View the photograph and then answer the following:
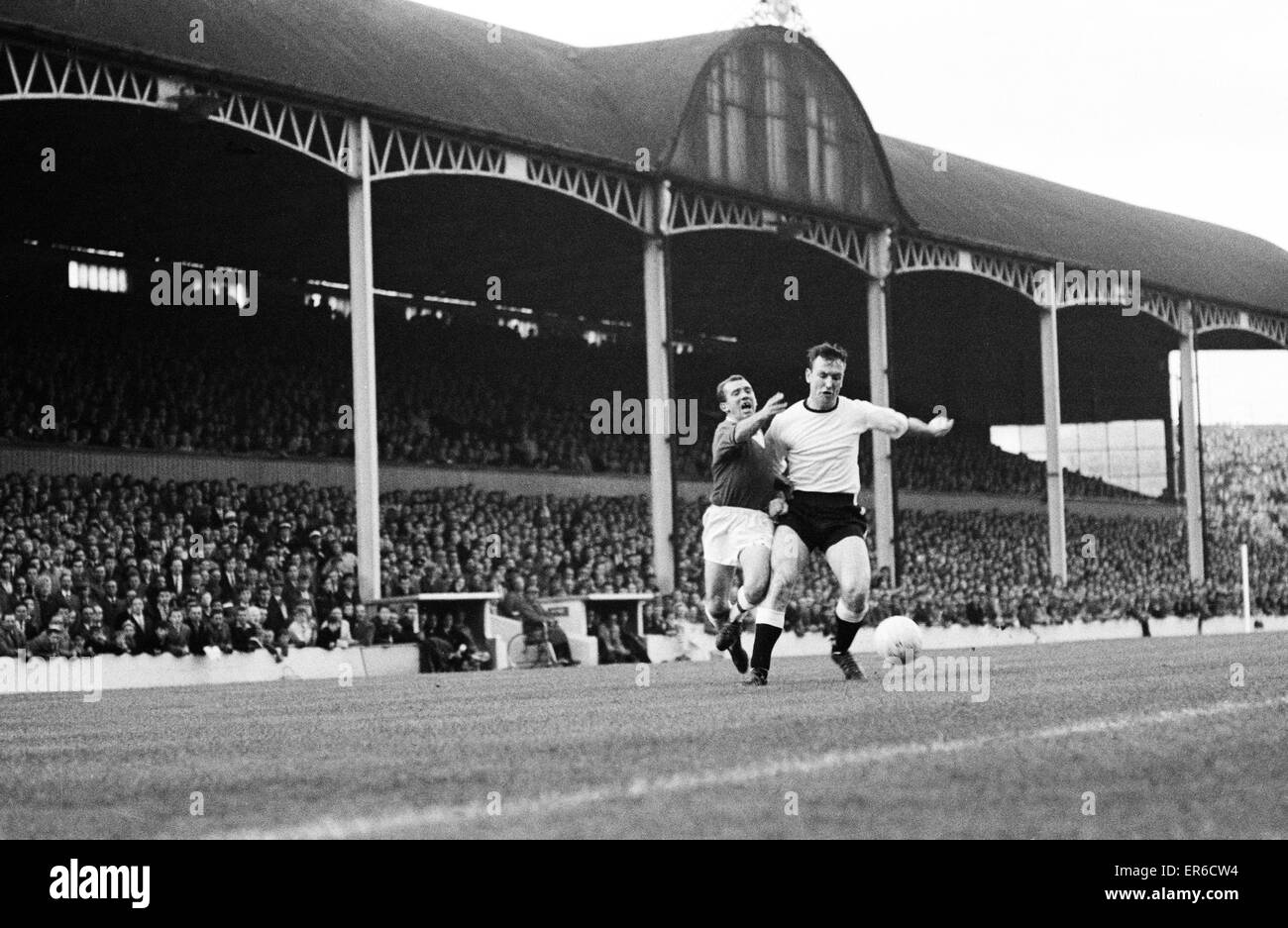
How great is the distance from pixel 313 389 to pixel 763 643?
2738 cm

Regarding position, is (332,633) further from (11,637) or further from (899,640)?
(899,640)

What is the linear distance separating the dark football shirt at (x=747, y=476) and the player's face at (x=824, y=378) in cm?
107

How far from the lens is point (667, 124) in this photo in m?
35.5

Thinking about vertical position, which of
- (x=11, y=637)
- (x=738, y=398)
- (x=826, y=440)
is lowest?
(x=11, y=637)

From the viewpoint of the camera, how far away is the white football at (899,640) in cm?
1442

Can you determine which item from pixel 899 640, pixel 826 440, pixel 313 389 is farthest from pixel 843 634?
pixel 313 389

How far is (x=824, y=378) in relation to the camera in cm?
1311

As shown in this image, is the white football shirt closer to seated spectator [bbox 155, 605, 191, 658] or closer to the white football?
the white football

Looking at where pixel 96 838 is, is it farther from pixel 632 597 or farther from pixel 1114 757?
pixel 632 597

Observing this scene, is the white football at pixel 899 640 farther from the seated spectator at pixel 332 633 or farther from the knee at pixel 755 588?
the seated spectator at pixel 332 633

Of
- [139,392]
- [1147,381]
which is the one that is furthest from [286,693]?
[1147,381]

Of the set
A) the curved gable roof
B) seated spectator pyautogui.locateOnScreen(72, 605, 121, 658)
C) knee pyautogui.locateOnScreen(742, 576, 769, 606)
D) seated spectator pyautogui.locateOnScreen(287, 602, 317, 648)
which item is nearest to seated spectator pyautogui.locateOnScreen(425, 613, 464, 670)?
seated spectator pyautogui.locateOnScreen(287, 602, 317, 648)

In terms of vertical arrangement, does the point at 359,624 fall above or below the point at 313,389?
below
